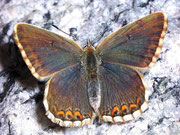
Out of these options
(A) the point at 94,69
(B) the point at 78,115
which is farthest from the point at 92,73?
(B) the point at 78,115

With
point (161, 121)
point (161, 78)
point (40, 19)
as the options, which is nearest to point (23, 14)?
point (40, 19)

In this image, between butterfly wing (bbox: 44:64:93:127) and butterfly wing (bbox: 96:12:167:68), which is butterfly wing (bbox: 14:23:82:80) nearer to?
butterfly wing (bbox: 44:64:93:127)

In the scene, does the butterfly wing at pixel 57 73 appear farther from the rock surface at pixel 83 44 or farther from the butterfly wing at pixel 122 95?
the rock surface at pixel 83 44

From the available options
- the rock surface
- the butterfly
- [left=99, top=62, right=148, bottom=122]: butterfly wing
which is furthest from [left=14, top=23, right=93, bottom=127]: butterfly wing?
the rock surface

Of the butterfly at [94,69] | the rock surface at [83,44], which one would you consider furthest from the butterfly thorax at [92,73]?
the rock surface at [83,44]

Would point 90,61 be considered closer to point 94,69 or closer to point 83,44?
point 94,69

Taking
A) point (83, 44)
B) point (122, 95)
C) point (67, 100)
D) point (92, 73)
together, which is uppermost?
point (83, 44)
